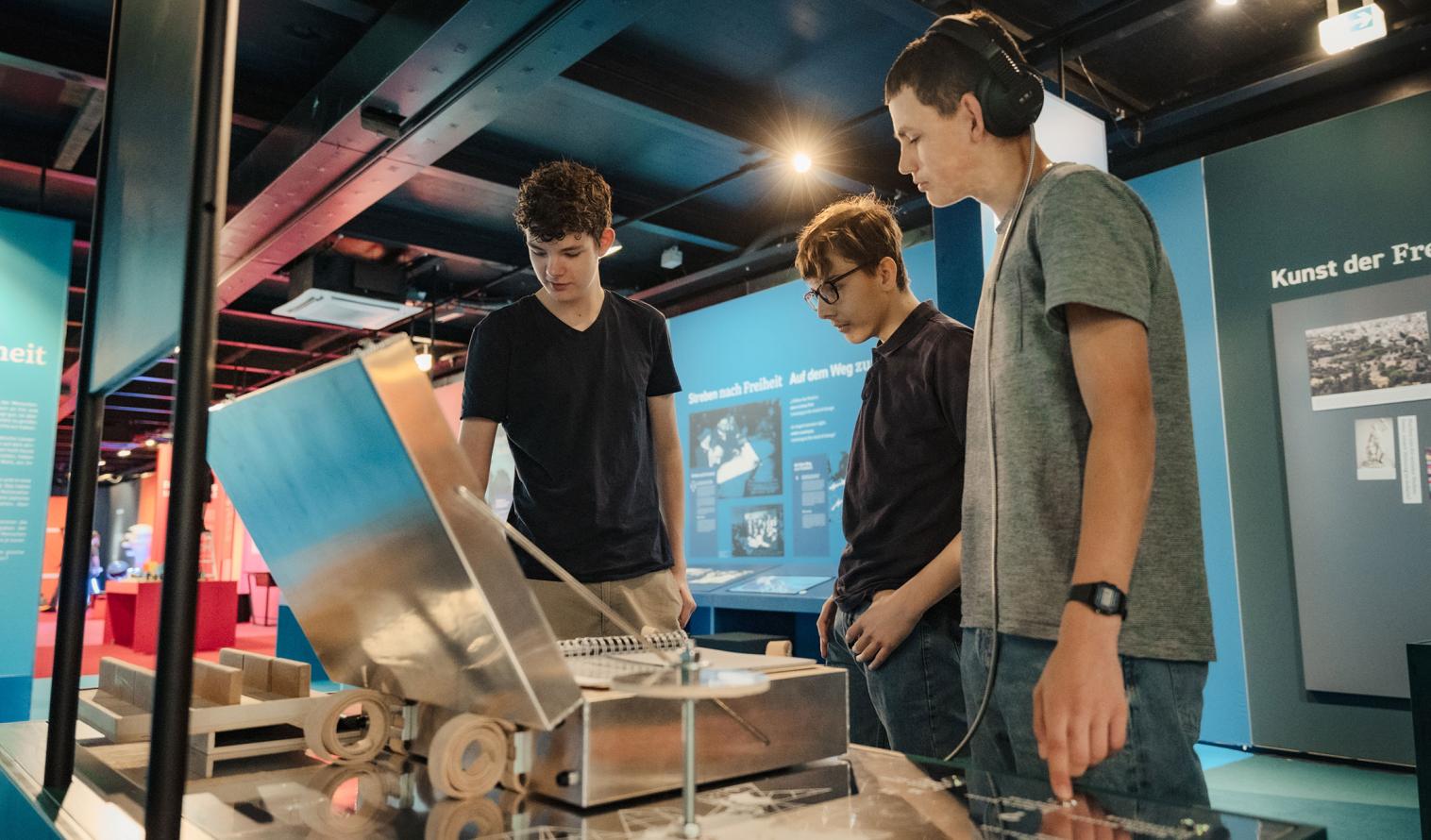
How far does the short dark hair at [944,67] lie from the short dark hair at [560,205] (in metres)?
0.74

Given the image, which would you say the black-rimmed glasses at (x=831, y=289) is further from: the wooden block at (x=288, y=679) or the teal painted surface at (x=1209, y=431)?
the teal painted surface at (x=1209, y=431)

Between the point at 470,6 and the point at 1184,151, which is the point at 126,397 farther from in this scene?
the point at 1184,151

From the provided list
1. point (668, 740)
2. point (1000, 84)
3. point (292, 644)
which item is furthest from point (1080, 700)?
point (292, 644)

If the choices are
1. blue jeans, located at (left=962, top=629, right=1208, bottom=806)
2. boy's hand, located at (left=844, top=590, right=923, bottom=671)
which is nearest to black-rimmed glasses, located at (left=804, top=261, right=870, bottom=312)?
boy's hand, located at (left=844, top=590, right=923, bottom=671)

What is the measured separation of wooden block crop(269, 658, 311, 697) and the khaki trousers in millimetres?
454

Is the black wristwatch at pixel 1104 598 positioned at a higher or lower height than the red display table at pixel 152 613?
higher

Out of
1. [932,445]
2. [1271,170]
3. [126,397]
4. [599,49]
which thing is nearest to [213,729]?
[932,445]

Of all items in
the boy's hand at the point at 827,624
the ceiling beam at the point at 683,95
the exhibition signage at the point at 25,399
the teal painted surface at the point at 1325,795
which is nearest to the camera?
the boy's hand at the point at 827,624

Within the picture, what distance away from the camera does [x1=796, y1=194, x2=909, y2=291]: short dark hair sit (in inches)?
68.2

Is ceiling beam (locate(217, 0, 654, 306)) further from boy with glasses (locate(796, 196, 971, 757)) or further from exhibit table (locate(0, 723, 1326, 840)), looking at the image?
exhibit table (locate(0, 723, 1326, 840))

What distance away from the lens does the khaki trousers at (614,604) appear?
62.8 inches

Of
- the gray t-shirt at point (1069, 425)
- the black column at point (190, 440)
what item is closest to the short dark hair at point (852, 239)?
the gray t-shirt at point (1069, 425)

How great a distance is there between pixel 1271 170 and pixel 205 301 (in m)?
4.95

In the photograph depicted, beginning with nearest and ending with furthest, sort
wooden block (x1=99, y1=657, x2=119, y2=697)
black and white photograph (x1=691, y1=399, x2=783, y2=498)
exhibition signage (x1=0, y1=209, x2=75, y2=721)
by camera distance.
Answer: wooden block (x1=99, y1=657, x2=119, y2=697), exhibition signage (x1=0, y1=209, x2=75, y2=721), black and white photograph (x1=691, y1=399, x2=783, y2=498)
